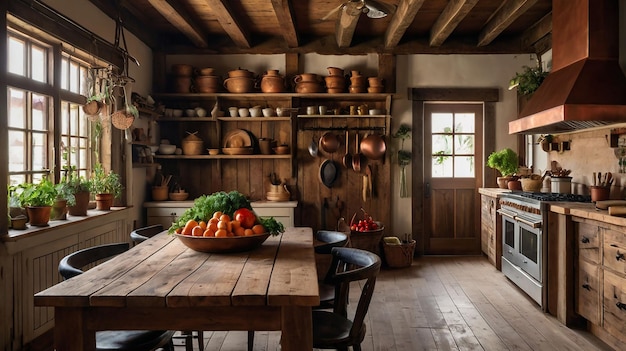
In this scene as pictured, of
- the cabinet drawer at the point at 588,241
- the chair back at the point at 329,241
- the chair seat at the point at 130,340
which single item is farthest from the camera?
the cabinet drawer at the point at 588,241

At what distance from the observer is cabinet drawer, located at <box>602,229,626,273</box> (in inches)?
107

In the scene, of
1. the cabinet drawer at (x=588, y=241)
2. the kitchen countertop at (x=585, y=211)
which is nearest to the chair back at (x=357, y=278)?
the kitchen countertop at (x=585, y=211)

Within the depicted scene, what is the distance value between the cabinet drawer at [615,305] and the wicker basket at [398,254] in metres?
2.29

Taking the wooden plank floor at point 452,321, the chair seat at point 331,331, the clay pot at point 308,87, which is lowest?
the wooden plank floor at point 452,321

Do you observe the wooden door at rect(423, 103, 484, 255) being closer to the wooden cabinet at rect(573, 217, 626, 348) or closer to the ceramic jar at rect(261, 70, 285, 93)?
the ceramic jar at rect(261, 70, 285, 93)

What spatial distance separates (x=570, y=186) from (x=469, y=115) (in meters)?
1.63

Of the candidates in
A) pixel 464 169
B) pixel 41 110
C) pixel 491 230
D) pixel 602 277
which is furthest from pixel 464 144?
pixel 41 110

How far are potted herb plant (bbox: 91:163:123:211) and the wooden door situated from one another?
3.47 meters

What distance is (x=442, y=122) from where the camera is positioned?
18.4ft

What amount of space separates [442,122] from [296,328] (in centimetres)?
443

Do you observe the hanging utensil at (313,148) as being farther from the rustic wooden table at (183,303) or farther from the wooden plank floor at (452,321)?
the rustic wooden table at (183,303)

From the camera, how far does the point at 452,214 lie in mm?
5602

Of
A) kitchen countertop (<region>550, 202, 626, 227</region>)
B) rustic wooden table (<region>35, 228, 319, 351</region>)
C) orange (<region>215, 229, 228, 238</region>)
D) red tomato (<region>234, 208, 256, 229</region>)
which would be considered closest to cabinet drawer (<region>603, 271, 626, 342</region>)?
kitchen countertop (<region>550, 202, 626, 227</region>)

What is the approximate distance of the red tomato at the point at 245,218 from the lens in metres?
2.37
